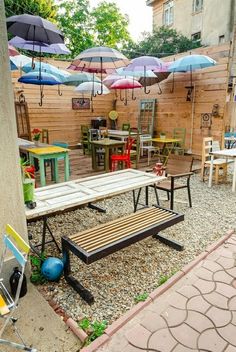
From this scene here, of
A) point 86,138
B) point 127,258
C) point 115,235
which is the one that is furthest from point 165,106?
point 115,235

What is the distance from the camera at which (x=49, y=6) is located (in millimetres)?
10422

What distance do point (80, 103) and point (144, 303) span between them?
8522mm

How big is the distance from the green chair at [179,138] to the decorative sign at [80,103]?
380cm

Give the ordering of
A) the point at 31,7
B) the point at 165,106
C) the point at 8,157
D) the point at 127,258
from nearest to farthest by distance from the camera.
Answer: the point at 8,157 → the point at 127,258 → the point at 165,106 → the point at 31,7

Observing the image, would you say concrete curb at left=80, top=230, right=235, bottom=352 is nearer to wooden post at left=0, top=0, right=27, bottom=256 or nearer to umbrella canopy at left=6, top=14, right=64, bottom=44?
wooden post at left=0, top=0, right=27, bottom=256

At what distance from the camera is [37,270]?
240 centimetres

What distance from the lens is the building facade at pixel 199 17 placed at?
37.5 ft

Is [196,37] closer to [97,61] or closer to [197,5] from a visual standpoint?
[197,5]

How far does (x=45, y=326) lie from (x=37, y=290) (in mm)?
429

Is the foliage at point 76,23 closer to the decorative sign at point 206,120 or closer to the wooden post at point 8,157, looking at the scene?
the decorative sign at point 206,120

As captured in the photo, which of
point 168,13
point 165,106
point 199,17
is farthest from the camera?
point 168,13

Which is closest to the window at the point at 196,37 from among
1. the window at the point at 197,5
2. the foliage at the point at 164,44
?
the foliage at the point at 164,44

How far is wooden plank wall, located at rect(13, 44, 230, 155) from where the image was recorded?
254 inches

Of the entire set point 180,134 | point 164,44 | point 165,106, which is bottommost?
point 180,134
